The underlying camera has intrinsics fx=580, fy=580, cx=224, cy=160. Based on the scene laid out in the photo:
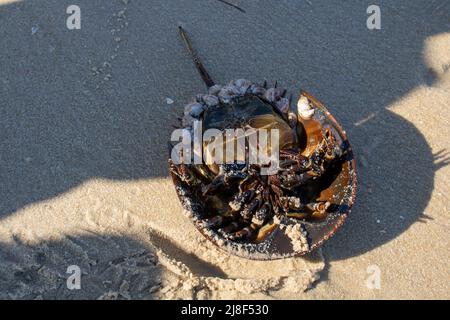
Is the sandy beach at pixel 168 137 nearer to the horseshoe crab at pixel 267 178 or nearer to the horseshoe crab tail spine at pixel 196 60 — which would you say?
the horseshoe crab tail spine at pixel 196 60

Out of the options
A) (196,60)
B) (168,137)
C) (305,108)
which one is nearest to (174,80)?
(196,60)

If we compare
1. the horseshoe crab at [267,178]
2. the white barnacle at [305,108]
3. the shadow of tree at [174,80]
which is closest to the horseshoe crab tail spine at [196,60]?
the shadow of tree at [174,80]

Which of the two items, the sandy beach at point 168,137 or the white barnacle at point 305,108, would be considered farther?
the sandy beach at point 168,137

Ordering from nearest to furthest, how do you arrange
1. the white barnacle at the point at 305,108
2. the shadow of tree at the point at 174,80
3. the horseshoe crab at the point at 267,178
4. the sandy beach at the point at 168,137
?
1. the horseshoe crab at the point at 267,178
2. the white barnacle at the point at 305,108
3. the sandy beach at the point at 168,137
4. the shadow of tree at the point at 174,80

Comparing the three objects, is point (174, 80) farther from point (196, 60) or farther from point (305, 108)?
point (305, 108)

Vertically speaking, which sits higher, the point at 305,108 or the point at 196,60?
the point at 196,60

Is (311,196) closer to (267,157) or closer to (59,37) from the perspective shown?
(267,157)

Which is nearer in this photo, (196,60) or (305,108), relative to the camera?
(305,108)
